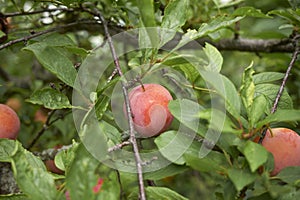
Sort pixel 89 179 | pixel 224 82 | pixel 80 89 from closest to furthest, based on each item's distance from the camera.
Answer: pixel 89 179, pixel 224 82, pixel 80 89

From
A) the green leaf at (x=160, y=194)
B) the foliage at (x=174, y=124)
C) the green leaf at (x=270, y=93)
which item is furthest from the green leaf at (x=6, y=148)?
the green leaf at (x=270, y=93)

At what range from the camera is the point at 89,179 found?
0.62 m

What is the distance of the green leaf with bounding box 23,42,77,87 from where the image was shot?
0.88m

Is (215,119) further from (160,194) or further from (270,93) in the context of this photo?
(270,93)

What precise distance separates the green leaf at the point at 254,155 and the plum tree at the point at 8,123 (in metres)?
0.60

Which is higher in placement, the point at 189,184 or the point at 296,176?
the point at 296,176

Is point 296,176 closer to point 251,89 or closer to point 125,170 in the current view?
point 251,89

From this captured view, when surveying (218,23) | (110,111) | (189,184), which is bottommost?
(189,184)

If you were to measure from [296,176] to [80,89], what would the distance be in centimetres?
41

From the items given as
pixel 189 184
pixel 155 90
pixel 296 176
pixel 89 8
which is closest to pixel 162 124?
pixel 155 90

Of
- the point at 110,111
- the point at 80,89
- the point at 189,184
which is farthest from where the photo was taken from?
the point at 189,184

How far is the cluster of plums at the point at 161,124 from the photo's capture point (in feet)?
2.67

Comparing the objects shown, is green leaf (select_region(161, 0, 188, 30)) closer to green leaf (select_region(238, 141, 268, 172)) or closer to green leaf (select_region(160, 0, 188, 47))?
green leaf (select_region(160, 0, 188, 47))

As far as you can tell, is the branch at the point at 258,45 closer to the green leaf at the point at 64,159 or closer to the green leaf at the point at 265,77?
the green leaf at the point at 265,77
